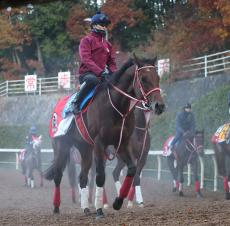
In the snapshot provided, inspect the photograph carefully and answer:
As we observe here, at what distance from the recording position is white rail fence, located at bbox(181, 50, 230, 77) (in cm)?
2734

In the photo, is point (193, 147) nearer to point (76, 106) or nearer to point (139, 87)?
point (76, 106)

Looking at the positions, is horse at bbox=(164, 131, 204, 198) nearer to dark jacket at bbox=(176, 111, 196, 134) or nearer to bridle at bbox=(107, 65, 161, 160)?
dark jacket at bbox=(176, 111, 196, 134)

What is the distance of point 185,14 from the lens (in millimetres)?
31094

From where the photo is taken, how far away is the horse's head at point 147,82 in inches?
Answer: 414

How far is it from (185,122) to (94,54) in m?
8.05

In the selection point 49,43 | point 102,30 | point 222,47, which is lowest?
point 102,30

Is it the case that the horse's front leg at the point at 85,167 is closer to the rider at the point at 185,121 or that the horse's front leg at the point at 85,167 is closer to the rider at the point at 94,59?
the rider at the point at 94,59

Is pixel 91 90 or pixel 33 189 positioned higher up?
pixel 91 90

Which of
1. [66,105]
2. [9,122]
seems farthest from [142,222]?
[9,122]

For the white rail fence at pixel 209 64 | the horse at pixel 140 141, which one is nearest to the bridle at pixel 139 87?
the horse at pixel 140 141

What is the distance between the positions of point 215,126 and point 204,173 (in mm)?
1482

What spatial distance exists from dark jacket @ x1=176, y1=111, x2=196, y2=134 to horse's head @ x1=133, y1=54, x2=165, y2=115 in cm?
850

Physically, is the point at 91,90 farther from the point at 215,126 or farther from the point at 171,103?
the point at 171,103

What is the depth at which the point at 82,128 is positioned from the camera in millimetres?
11719
